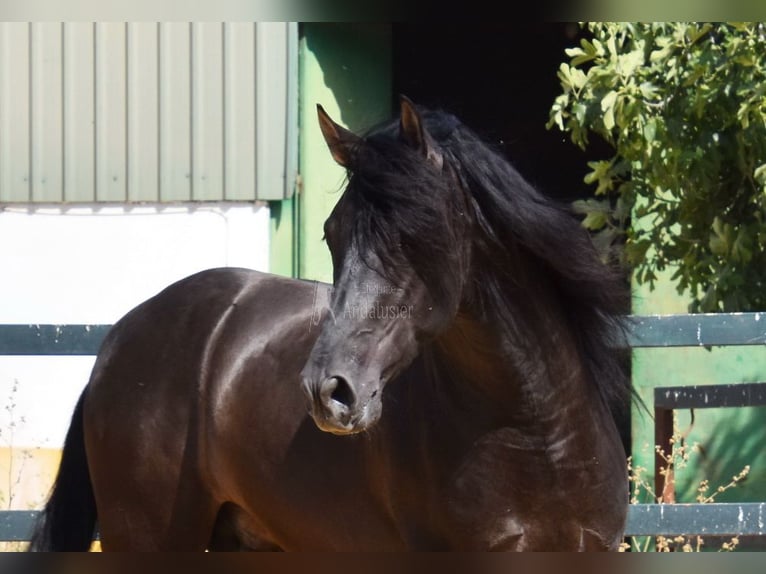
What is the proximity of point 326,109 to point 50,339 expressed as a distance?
2.64 metres

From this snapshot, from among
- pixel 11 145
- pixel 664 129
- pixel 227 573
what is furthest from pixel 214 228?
pixel 227 573

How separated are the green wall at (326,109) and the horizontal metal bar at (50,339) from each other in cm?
214

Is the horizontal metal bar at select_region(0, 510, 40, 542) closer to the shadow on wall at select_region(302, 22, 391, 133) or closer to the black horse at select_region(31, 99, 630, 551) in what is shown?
the black horse at select_region(31, 99, 630, 551)

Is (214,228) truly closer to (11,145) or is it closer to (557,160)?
(11,145)

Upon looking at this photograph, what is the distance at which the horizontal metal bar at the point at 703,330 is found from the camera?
4266 mm

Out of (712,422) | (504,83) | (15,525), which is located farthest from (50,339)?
(504,83)

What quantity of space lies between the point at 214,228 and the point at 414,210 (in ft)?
14.3

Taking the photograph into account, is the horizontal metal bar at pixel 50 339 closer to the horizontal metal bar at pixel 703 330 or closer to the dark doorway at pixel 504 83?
the horizontal metal bar at pixel 703 330

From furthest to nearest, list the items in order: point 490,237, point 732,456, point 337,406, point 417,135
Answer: point 732,456 → point 490,237 → point 417,135 → point 337,406

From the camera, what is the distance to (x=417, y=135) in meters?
2.50

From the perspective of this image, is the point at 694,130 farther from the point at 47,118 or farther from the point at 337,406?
the point at 47,118

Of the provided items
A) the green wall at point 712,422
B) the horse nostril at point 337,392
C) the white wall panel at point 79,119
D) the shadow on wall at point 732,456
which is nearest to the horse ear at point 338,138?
the horse nostril at point 337,392

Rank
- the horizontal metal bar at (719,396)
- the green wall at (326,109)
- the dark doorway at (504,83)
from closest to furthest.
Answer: the horizontal metal bar at (719,396)
the green wall at (326,109)
the dark doorway at (504,83)

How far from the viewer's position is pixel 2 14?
2.35ft
